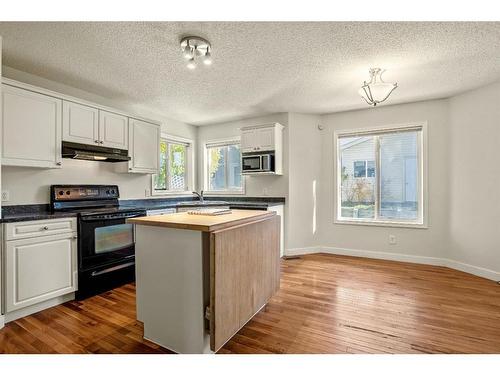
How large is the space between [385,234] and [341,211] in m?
0.77

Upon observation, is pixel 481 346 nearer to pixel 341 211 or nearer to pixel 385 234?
pixel 385 234

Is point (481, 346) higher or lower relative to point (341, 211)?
lower

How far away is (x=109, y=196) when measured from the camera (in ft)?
11.8

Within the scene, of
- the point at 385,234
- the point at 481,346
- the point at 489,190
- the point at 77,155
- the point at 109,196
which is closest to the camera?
the point at 481,346

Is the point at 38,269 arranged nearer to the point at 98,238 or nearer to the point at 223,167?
the point at 98,238

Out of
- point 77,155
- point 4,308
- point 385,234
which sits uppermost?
point 77,155

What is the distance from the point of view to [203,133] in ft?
17.6

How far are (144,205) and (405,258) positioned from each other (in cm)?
422

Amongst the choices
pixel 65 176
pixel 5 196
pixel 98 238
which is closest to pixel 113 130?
pixel 65 176

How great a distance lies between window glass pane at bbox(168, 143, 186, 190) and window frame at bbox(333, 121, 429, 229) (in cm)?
294

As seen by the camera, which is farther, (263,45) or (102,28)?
(263,45)

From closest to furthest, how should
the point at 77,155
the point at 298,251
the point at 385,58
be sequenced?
the point at 385,58 → the point at 77,155 → the point at 298,251

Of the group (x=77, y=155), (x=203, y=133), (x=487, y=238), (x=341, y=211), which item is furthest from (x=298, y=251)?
(x=77, y=155)

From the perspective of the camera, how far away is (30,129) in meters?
2.59
